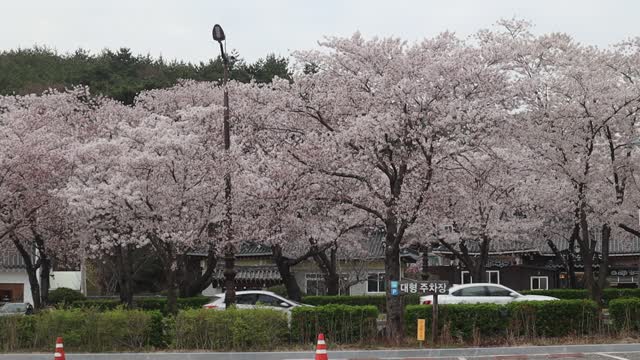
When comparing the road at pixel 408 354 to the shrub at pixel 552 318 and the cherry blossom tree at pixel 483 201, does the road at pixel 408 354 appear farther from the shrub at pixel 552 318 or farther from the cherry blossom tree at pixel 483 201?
the cherry blossom tree at pixel 483 201

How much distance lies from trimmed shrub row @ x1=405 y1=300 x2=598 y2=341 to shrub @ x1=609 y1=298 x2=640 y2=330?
4.62ft

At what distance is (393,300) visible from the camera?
19266 millimetres

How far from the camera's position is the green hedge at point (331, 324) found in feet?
60.0

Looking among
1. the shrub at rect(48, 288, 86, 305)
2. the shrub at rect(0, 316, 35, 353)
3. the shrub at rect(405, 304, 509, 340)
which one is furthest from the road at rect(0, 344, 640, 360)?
the shrub at rect(48, 288, 86, 305)

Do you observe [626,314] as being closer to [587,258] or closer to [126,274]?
[587,258]

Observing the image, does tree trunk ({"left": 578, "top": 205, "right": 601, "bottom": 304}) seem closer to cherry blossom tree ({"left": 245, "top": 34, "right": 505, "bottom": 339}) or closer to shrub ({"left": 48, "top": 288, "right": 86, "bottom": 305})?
cherry blossom tree ({"left": 245, "top": 34, "right": 505, "bottom": 339})

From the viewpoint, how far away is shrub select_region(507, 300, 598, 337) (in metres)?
18.4

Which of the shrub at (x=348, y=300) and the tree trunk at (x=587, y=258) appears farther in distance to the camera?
the shrub at (x=348, y=300)

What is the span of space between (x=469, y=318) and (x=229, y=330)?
18.1 feet

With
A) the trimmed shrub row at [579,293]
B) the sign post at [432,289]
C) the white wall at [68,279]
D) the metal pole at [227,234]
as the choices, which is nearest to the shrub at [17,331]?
the metal pole at [227,234]

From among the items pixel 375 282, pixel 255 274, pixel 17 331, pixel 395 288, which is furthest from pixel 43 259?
pixel 375 282

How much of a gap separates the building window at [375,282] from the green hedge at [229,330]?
28.0m

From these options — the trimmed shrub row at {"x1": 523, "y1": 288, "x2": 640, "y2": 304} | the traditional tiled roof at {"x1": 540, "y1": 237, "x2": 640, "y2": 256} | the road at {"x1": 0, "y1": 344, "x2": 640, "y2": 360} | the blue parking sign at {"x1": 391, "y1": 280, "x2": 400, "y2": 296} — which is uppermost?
the traditional tiled roof at {"x1": 540, "y1": 237, "x2": 640, "y2": 256}

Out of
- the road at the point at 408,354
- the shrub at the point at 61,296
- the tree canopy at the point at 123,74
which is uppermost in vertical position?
the tree canopy at the point at 123,74
